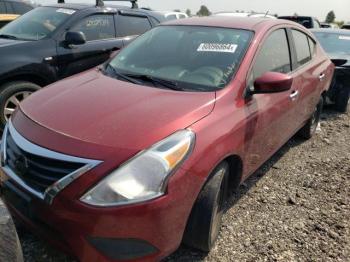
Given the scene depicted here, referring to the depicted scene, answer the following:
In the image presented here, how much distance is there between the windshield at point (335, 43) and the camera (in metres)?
7.32

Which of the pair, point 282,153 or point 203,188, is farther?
point 282,153

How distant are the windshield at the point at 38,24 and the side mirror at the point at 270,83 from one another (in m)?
3.31

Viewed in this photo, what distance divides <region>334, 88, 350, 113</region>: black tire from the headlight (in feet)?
17.8

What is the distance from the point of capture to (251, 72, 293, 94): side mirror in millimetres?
2955

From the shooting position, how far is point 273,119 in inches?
134

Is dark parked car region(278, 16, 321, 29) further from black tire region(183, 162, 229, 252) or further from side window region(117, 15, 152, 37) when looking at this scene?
black tire region(183, 162, 229, 252)

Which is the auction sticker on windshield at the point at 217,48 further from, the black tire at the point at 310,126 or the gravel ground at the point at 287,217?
the black tire at the point at 310,126

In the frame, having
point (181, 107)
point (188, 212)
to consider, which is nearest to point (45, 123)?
point (181, 107)

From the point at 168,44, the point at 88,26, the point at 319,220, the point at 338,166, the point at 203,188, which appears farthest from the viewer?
the point at 88,26

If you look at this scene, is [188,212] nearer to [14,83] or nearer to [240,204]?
[240,204]

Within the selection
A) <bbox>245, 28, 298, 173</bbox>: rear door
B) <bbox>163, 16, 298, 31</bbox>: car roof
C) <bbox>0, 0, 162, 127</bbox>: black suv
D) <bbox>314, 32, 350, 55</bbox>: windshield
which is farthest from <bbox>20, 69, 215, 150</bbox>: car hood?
<bbox>314, 32, 350, 55</bbox>: windshield

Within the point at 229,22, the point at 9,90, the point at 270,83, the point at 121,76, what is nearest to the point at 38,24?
the point at 9,90

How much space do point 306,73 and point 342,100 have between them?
295cm

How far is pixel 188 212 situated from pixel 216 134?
1.76 feet
